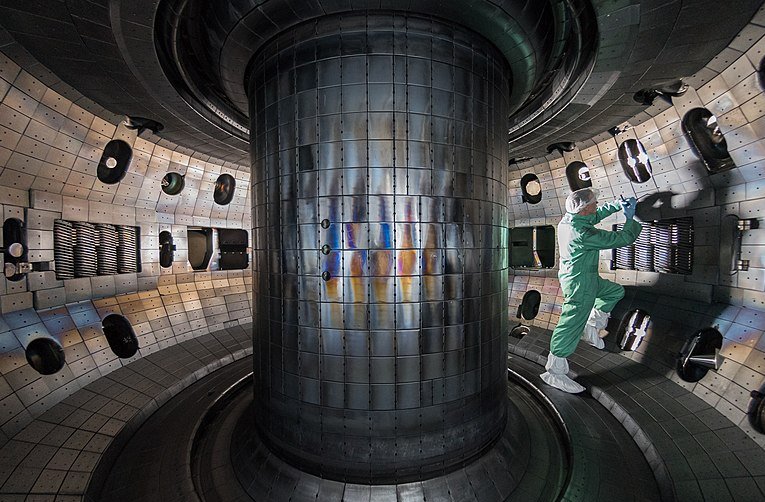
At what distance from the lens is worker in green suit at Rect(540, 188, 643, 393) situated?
6.51 meters

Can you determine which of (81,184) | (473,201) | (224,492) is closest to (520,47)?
(473,201)

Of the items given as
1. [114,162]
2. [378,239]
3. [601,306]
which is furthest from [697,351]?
[114,162]

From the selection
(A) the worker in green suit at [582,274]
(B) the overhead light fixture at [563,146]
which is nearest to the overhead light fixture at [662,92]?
(A) the worker in green suit at [582,274]

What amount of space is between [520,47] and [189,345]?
386 inches

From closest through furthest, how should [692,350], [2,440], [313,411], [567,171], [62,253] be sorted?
1. [313,411]
2. [2,440]
3. [692,350]
4. [62,253]
5. [567,171]

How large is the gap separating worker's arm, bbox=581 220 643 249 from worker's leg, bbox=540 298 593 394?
Result: 1253 millimetres

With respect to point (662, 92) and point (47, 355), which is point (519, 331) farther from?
point (47, 355)

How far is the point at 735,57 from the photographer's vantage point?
16.7 feet

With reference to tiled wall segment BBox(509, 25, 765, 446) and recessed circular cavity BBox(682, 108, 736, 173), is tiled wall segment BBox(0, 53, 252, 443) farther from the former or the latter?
recessed circular cavity BBox(682, 108, 736, 173)

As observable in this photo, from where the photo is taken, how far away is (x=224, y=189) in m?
10.6

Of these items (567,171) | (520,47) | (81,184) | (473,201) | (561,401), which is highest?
(520,47)

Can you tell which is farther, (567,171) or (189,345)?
(567,171)

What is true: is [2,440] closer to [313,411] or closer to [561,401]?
[313,411]

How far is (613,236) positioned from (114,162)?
36.2 feet
